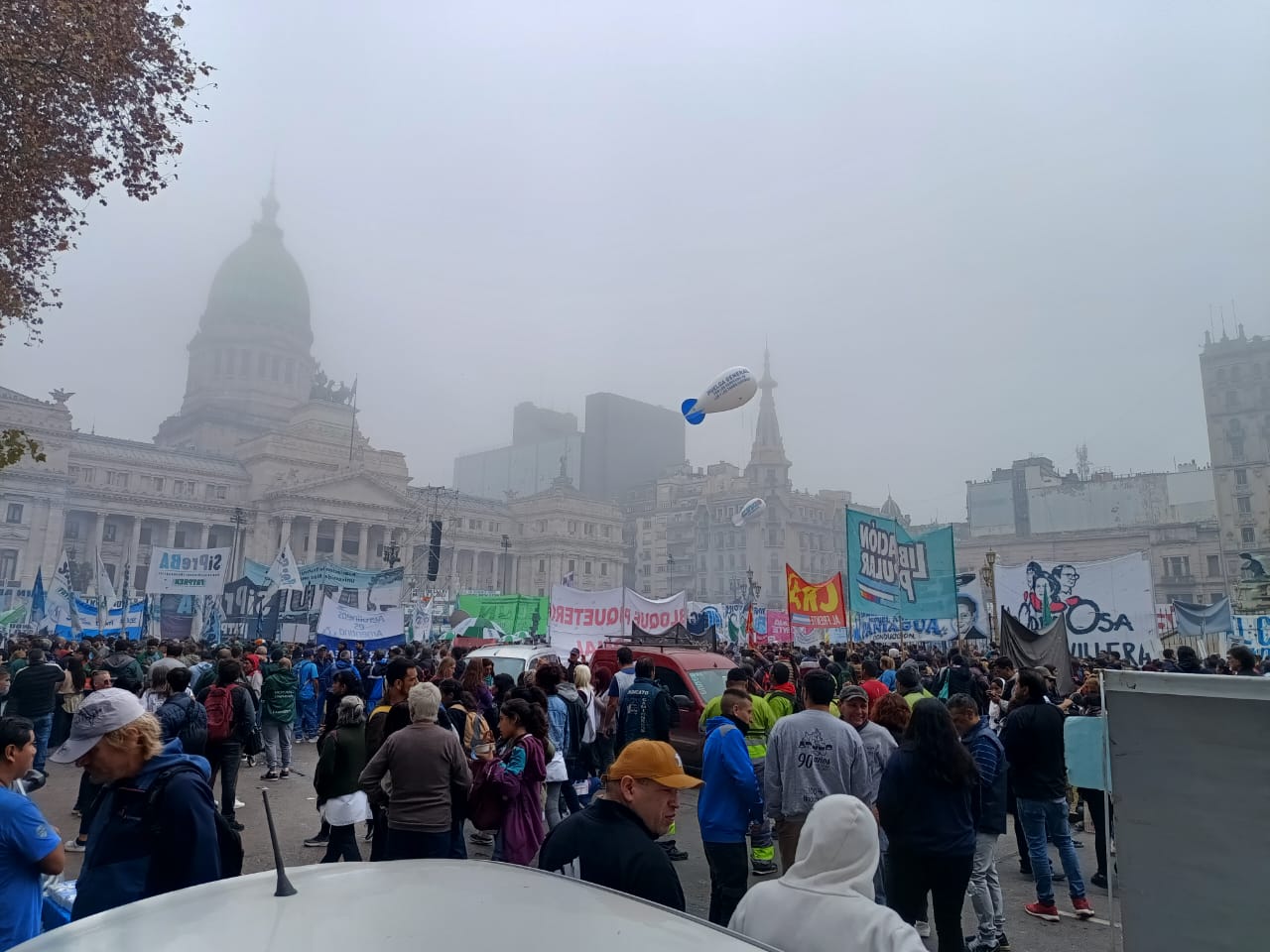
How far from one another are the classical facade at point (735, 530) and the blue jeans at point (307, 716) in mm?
75110

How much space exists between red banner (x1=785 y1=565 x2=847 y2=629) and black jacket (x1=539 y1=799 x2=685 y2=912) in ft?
52.4

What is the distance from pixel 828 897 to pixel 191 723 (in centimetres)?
644

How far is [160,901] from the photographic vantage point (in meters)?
1.78

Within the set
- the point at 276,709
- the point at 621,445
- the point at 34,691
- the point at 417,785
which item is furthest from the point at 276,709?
the point at 621,445

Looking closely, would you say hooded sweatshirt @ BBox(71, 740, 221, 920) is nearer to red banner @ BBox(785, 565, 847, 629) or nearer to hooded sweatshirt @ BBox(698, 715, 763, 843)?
hooded sweatshirt @ BBox(698, 715, 763, 843)

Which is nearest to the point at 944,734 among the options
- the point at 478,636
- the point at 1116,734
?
the point at 1116,734

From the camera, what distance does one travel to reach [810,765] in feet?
17.2

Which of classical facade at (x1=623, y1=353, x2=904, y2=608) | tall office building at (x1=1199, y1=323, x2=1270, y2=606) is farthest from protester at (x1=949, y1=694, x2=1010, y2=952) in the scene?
classical facade at (x1=623, y1=353, x2=904, y2=608)

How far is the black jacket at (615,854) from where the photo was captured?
284 cm

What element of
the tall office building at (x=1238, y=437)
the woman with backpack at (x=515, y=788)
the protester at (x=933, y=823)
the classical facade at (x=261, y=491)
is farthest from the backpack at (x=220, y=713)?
the tall office building at (x=1238, y=437)

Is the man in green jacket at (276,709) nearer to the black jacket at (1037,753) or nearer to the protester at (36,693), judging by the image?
the protester at (36,693)

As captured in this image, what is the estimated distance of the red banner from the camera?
18844 millimetres

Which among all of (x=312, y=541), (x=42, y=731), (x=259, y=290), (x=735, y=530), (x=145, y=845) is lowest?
(x=42, y=731)

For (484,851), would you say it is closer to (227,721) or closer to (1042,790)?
(227,721)
